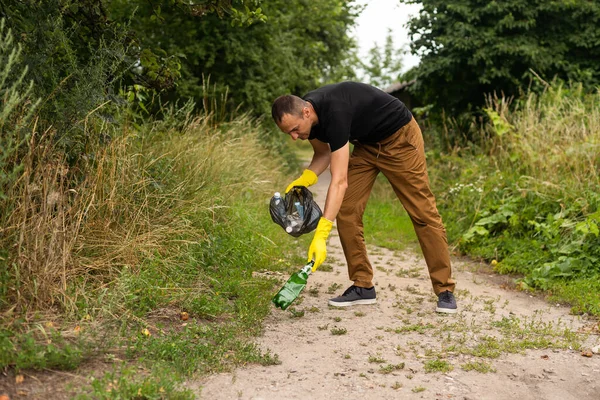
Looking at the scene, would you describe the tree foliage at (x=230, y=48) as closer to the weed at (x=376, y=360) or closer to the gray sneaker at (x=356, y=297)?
the gray sneaker at (x=356, y=297)

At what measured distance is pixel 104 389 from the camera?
10.0 feet

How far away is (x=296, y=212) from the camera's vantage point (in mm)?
5000

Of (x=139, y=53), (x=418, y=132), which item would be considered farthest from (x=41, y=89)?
(x=418, y=132)

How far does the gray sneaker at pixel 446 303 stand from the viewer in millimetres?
5051

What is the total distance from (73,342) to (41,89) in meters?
1.95

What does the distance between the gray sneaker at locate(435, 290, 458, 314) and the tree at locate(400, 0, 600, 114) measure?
754cm

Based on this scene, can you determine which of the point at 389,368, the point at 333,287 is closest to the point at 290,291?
the point at 389,368

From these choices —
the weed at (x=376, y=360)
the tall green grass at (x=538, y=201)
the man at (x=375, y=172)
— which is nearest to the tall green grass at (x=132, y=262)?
the weed at (x=376, y=360)

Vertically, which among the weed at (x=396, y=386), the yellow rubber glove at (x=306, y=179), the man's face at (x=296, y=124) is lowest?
the weed at (x=396, y=386)

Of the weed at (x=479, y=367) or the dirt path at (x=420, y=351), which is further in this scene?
the weed at (x=479, y=367)

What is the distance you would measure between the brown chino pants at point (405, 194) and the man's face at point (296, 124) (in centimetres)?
78

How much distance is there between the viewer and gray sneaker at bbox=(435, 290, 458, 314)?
5.05 metres

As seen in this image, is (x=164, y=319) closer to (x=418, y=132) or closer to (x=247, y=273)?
(x=247, y=273)

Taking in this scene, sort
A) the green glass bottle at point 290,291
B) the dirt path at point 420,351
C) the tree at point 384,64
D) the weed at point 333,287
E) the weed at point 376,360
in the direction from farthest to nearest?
the tree at point 384,64
the weed at point 333,287
the green glass bottle at point 290,291
the weed at point 376,360
the dirt path at point 420,351
